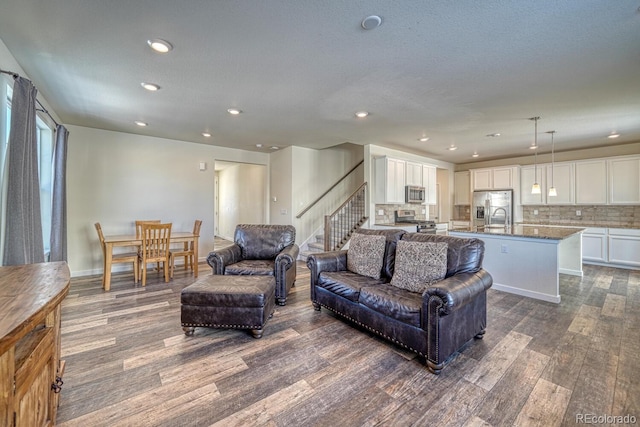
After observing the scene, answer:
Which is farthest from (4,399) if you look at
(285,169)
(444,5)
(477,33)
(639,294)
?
(639,294)

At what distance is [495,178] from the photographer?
6859 mm

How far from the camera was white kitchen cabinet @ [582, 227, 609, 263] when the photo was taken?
5340 mm

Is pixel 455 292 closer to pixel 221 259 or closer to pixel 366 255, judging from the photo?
pixel 366 255

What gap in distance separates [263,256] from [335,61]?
268 cm

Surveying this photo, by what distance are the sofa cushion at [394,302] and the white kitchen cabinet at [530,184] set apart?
19.7 feet

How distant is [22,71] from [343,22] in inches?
123

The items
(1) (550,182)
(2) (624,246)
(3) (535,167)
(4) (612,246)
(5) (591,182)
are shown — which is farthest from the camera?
(1) (550,182)

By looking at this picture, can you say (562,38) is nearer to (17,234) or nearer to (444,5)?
(444,5)

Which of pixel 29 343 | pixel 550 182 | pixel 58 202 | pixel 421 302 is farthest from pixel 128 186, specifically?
pixel 550 182

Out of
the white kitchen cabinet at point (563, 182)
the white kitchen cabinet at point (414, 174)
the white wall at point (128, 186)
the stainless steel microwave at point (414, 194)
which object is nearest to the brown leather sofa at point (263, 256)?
the white wall at point (128, 186)

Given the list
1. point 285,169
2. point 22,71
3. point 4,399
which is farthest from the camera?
point 285,169

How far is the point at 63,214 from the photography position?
12.2 feet

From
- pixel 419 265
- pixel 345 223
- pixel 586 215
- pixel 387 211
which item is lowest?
pixel 419 265

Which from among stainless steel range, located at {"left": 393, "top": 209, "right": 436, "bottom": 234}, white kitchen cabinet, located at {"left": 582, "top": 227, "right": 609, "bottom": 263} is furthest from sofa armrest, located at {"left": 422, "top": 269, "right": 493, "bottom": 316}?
white kitchen cabinet, located at {"left": 582, "top": 227, "right": 609, "bottom": 263}
